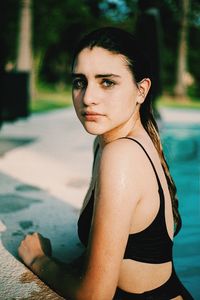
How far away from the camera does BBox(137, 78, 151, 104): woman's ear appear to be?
131 centimetres

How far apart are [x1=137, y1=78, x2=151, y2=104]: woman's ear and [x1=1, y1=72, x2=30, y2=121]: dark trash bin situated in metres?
8.24

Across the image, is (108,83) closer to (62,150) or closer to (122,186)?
(122,186)

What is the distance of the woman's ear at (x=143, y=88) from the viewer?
1.31 meters

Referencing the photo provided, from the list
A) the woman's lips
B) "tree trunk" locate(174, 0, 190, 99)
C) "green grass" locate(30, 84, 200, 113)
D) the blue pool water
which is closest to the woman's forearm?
the woman's lips

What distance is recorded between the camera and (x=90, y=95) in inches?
49.8

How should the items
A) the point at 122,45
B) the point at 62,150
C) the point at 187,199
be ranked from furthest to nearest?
the point at 62,150 → the point at 187,199 → the point at 122,45

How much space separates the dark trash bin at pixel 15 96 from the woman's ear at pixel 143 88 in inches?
324

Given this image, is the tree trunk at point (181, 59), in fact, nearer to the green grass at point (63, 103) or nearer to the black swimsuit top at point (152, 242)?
the green grass at point (63, 103)

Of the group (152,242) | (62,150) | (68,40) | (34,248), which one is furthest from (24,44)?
(68,40)

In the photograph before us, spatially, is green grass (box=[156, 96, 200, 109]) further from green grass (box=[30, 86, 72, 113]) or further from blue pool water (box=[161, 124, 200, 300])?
blue pool water (box=[161, 124, 200, 300])

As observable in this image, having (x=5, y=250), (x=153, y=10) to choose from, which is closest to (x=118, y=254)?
(x=5, y=250)

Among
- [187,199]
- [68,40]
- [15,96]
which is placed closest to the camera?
[187,199]

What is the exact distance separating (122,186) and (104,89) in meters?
0.35

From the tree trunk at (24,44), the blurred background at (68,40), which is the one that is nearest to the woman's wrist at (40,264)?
the blurred background at (68,40)
